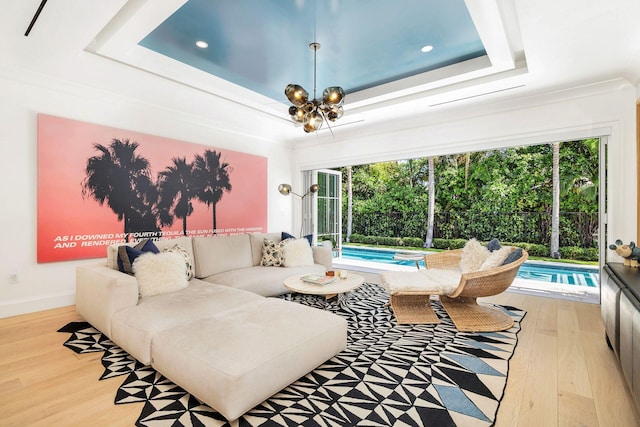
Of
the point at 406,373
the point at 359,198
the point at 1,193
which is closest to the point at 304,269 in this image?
the point at 406,373

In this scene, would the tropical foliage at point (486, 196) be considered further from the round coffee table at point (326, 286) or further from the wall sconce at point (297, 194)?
the round coffee table at point (326, 286)

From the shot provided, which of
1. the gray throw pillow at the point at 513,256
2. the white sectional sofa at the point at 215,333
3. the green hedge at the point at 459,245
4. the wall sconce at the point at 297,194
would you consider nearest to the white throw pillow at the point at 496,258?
the gray throw pillow at the point at 513,256

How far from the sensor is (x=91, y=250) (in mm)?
3844

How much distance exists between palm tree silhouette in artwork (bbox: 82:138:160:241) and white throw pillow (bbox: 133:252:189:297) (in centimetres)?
158

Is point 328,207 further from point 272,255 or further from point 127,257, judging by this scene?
point 127,257

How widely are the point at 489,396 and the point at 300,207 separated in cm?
525

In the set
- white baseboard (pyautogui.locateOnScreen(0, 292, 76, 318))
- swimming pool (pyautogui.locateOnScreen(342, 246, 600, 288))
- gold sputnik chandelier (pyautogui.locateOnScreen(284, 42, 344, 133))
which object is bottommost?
swimming pool (pyautogui.locateOnScreen(342, 246, 600, 288))

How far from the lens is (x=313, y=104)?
2920 millimetres

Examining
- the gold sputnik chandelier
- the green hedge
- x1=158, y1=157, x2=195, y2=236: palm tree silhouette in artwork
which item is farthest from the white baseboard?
the green hedge

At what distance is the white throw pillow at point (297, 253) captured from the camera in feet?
13.9

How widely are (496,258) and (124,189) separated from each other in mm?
4531

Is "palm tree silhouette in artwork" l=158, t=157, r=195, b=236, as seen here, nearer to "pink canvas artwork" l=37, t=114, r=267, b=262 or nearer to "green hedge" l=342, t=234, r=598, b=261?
"pink canvas artwork" l=37, t=114, r=267, b=262

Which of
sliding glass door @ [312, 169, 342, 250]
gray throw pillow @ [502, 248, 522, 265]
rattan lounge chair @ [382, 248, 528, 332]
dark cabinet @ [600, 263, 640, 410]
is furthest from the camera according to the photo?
sliding glass door @ [312, 169, 342, 250]

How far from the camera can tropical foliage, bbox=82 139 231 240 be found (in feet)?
12.9
